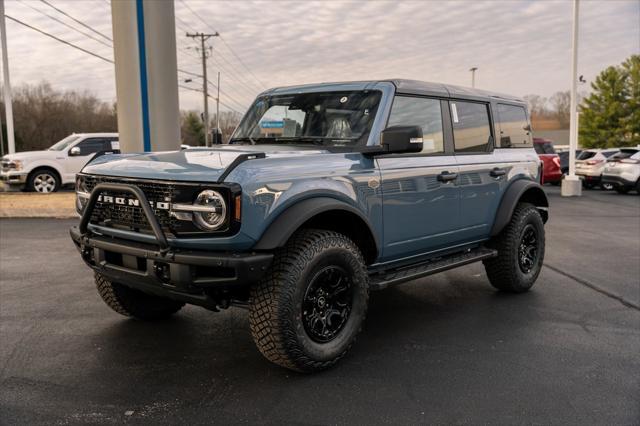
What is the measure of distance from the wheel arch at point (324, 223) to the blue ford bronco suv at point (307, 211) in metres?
0.01

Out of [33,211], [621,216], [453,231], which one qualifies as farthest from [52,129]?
[453,231]

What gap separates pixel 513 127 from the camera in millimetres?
6219

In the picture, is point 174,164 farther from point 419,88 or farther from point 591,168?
point 591,168

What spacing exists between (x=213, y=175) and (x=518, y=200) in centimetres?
373

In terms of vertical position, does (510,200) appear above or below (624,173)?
above

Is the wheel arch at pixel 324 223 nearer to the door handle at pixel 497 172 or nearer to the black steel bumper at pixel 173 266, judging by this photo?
the black steel bumper at pixel 173 266

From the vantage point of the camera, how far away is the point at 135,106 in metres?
9.77

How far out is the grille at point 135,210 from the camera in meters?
3.51

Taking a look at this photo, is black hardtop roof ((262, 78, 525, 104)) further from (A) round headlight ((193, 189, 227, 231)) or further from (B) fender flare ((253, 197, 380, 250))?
(A) round headlight ((193, 189, 227, 231))

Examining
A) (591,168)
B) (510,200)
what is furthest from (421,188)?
(591,168)

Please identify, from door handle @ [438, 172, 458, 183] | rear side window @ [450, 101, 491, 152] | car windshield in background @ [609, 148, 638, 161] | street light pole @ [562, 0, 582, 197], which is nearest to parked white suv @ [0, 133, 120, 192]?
rear side window @ [450, 101, 491, 152]

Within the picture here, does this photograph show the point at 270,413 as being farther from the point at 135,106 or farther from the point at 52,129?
the point at 52,129

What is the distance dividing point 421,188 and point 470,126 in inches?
47.7

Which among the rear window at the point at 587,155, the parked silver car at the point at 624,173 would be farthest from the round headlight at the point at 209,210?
the rear window at the point at 587,155
